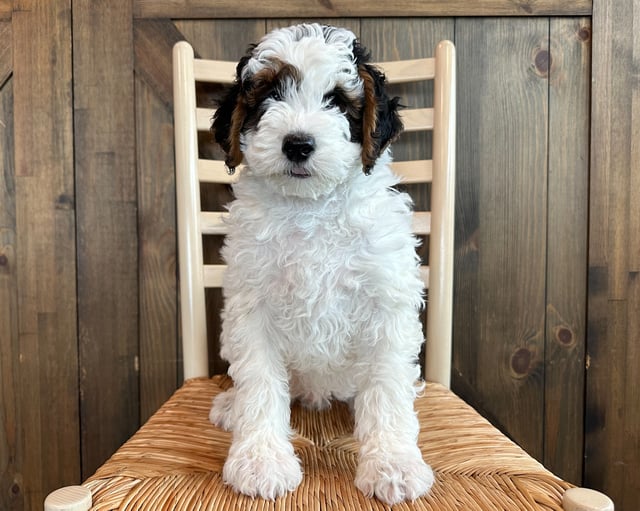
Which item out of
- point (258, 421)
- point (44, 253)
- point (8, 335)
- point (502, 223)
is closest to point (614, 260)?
point (502, 223)

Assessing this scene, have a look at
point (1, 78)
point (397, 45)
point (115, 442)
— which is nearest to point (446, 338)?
point (397, 45)

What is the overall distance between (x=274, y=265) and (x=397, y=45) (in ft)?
2.98

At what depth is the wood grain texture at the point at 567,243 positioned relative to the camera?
61.9 inches

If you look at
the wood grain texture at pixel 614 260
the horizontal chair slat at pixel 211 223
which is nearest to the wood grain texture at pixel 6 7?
the horizontal chair slat at pixel 211 223

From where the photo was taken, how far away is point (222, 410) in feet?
3.79

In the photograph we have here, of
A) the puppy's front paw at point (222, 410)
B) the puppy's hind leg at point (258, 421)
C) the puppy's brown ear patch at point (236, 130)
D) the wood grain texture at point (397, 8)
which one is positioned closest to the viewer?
the puppy's hind leg at point (258, 421)

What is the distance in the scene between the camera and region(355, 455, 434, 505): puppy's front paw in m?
0.86

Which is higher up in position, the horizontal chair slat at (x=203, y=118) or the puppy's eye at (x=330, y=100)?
the horizontal chair slat at (x=203, y=118)

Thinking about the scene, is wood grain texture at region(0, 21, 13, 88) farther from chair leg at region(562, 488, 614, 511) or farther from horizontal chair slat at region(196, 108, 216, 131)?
chair leg at region(562, 488, 614, 511)

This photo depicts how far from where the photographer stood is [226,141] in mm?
1035

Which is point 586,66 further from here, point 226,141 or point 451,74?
point 226,141

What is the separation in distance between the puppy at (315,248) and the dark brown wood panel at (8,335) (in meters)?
0.96

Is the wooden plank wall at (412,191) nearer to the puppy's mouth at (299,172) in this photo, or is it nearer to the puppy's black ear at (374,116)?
the puppy's black ear at (374,116)

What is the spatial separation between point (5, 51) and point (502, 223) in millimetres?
1601
